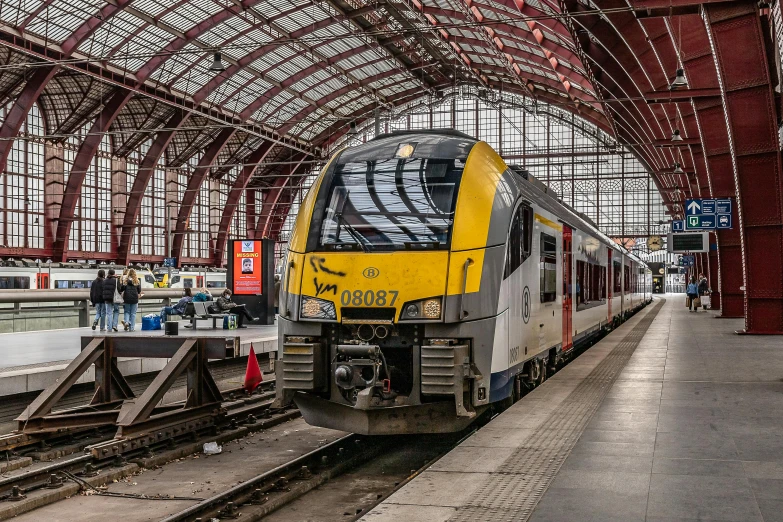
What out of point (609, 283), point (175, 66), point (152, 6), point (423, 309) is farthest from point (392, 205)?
point (175, 66)

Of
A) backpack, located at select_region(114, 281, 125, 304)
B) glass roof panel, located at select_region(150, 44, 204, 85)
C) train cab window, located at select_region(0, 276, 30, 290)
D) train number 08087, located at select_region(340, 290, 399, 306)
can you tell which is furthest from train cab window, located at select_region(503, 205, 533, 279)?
glass roof panel, located at select_region(150, 44, 204, 85)

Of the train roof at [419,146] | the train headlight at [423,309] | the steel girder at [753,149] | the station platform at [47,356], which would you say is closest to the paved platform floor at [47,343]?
the station platform at [47,356]

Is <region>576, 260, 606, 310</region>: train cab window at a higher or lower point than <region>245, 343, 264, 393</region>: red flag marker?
higher

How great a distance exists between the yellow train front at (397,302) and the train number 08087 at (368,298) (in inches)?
0.4

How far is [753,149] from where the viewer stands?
1988 cm

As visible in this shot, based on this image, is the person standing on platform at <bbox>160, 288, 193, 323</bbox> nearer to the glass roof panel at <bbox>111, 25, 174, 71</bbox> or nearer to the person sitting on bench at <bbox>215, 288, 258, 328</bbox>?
the person sitting on bench at <bbox>215, 288, 258, 328</bbox>

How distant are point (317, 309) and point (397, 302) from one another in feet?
3.06

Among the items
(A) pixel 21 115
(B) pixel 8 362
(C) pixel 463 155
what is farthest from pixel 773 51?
(A) pixel 21 115

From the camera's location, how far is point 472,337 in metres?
8.76

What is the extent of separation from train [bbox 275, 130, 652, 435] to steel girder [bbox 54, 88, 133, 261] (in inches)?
1526

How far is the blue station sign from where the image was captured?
24594 mm

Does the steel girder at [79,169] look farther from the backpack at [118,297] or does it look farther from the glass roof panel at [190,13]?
the backpack at [118,297]

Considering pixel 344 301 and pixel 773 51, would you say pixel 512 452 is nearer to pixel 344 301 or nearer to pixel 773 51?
pixel 344 301

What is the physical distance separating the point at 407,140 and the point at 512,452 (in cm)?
411
